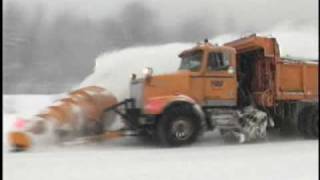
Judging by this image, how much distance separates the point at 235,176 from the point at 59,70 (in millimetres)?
27134

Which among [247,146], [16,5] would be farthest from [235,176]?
[16,5]

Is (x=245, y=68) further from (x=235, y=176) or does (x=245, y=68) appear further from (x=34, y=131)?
(x=235, y=176)

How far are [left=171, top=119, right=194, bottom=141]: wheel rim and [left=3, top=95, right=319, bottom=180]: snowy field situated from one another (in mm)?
255

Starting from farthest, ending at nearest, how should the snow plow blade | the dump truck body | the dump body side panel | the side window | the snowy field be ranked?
the dump body side panel, the side window, the dump truck body, the snow plow blade, the snowy field

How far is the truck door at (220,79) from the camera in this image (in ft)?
36.6

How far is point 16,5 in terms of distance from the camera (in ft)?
110

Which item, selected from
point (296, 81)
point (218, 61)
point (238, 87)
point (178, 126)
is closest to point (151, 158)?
point (178, 126)

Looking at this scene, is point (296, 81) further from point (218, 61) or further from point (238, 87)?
point (218, 61)

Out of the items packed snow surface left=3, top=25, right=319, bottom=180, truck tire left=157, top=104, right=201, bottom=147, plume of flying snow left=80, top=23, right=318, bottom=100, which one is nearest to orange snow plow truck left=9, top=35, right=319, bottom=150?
truck tire left=157, top=104, right=201, bottom=147

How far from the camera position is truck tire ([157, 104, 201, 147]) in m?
10.5

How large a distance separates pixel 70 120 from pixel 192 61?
102 inches

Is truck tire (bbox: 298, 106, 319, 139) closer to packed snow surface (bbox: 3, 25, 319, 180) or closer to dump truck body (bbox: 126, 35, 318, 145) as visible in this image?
dump truck body (bbox: 126, 35, 318, 145)

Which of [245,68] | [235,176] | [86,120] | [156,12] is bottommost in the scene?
[235,176]

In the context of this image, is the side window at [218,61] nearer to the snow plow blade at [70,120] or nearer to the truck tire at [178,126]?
the truck tire at [178,126]
